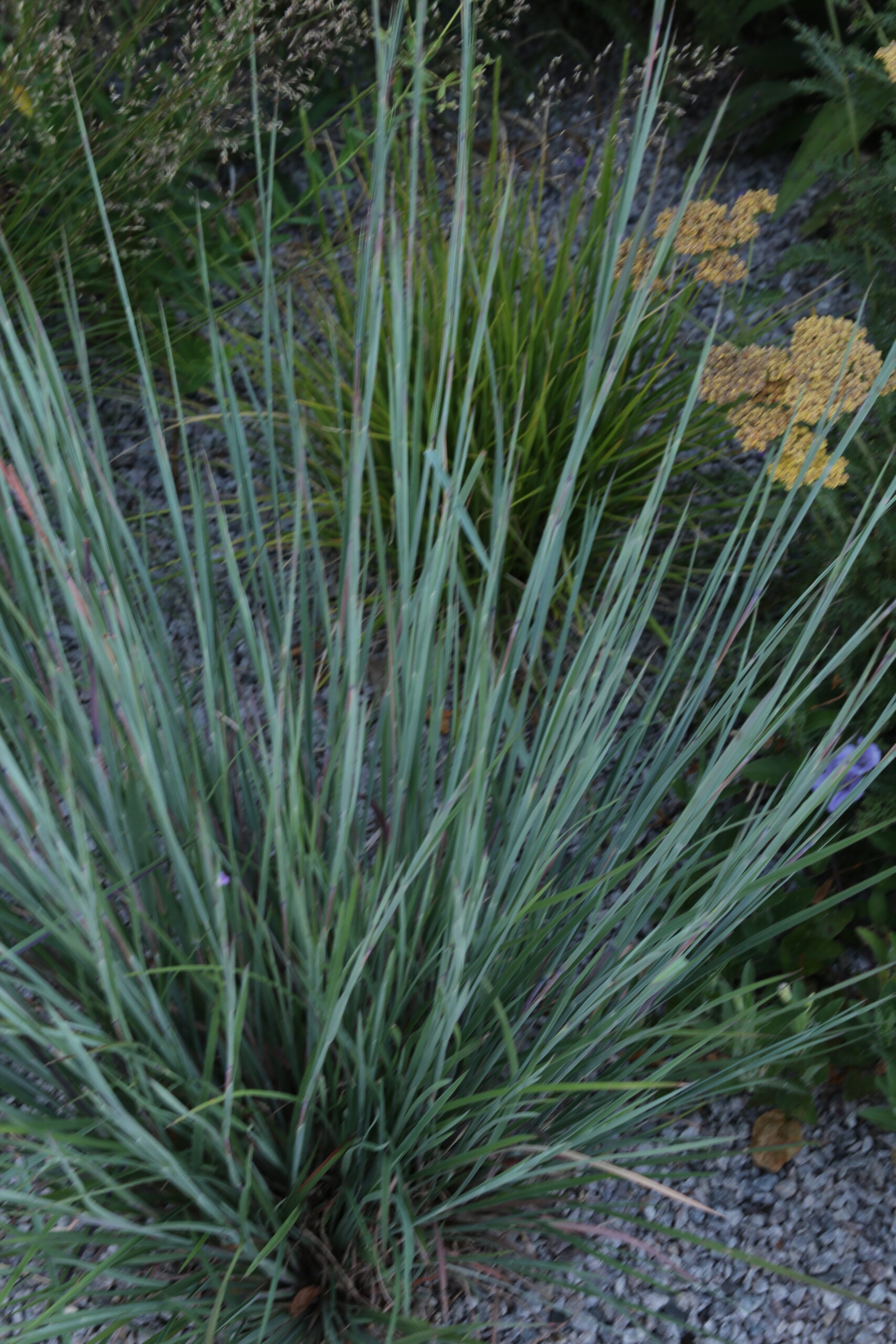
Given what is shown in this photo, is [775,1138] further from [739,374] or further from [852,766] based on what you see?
[739,374]

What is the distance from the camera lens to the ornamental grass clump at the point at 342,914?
91cm

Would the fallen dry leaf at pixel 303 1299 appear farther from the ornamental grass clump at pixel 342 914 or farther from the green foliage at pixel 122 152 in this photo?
the green foliage at pixel 122 152

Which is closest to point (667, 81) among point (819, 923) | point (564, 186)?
point (564, 186)

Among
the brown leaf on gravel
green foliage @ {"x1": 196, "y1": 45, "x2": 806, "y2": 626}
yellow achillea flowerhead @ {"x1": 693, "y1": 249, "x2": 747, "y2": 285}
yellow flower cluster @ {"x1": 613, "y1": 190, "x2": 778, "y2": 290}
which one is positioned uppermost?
yellow flower cluster @ {"x1": 613, "y1": 190, "x2": 778, "y2": 290}

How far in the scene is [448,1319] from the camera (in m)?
1.25

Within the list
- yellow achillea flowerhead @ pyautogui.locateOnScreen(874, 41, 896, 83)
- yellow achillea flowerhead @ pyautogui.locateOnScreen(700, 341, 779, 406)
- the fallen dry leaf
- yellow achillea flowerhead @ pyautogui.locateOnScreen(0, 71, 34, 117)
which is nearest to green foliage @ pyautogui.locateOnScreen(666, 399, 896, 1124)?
yellow achillea flowerhead @ pyautogui.locateOnScreen(700, 341, 779, 406)

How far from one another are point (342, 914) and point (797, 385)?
2.87ft

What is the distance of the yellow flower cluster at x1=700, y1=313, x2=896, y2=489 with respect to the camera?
4.19 feet

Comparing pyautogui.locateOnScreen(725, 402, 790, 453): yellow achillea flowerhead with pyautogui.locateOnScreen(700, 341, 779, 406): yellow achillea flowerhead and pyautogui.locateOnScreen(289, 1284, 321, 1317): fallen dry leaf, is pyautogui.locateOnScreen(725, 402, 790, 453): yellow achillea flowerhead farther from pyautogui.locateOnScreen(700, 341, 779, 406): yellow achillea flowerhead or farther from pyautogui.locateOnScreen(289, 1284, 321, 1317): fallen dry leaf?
pyautogui.locateOnScreen(289, 1284, 321, 1317): fallen dry leaf

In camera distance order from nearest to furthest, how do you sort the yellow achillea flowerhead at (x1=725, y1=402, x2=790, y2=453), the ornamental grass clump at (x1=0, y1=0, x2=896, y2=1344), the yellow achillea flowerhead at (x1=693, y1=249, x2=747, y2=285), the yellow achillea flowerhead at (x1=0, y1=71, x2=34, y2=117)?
1. the ornamental grass clump at (x1=0, y1=0, x2=896, y2=1344)
2. the yellow achillea flowerhead at (x1=725, y1=402, x2=790, y2=453)
3. the yellow achillea flowerhead at (x1=693, y1=249, x2=747, y2=285)
4. the yellow achillea flowerhead at (x1=0, y1=71, x2=34, y2=117)

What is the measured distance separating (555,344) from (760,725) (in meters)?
0.94

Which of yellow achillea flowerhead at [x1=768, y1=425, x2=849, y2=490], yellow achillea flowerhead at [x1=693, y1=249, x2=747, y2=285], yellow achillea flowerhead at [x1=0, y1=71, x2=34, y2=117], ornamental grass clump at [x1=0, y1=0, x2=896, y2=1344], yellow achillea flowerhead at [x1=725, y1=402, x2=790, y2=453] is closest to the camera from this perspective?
ornamental grass clump at [x1=0, y1=0, x2=896, y2=1344]

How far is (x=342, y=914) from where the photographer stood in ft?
2.82

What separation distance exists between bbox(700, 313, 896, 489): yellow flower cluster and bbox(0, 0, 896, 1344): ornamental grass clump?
0.19 meters
